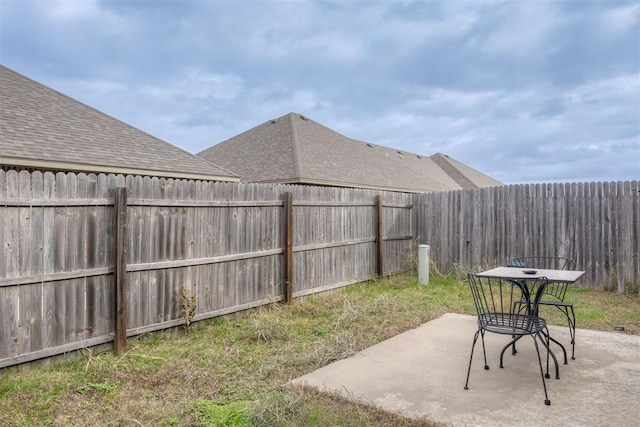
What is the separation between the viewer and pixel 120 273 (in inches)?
163

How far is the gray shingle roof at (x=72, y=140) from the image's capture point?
6.17m

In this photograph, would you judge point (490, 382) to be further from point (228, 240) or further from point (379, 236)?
point (379, 236)

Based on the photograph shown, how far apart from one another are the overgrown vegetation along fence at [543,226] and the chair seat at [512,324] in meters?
5.24

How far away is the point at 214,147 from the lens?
16.9 meters

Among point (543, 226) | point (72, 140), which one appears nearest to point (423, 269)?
point (543, 226)

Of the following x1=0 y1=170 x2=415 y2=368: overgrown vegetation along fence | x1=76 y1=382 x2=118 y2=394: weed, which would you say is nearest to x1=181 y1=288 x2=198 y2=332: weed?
x1=0 y1=170 x2=415 y2=368: overgrown vegetation along fence

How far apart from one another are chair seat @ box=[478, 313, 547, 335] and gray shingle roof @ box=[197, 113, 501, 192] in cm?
821

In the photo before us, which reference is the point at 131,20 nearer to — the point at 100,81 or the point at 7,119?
the point at 7,119

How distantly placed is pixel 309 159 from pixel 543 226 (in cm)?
690

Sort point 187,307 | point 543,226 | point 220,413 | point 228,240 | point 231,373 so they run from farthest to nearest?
point 543,226 < point 228,240 < point 187,307 < point 231,373 < point 220,413

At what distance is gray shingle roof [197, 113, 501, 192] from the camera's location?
1213 cm

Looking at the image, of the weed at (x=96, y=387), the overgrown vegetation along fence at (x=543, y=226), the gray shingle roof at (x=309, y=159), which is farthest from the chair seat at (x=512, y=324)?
the gray shingle roof at (x=309, y=159)

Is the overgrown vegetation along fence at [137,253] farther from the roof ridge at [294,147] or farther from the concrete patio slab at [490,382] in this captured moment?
the roof ridge at [294,147]

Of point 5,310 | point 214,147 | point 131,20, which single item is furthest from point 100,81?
point 5,310
